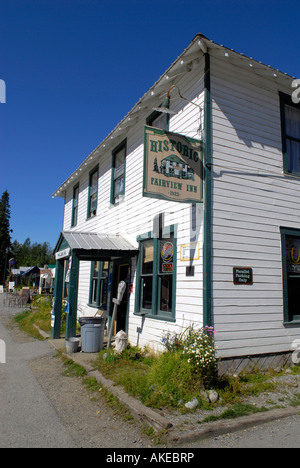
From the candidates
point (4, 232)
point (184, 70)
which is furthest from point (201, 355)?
point (4, 232)

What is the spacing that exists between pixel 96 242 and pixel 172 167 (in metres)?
3.83

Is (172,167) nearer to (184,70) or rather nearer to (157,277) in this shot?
(184,70)

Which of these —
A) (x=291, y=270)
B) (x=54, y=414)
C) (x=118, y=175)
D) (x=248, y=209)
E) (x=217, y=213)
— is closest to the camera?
Result: (x=54, y=414)

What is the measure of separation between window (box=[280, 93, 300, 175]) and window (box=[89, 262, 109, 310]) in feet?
21.5

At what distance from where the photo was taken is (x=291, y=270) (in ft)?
25.2

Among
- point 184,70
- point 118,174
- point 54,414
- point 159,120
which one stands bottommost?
point 54,414

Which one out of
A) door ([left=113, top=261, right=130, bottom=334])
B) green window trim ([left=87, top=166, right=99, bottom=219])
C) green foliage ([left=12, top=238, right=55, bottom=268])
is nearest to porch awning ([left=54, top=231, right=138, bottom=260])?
door ([left=113, top=261, right=130, bottom=334])

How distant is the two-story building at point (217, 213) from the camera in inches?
253

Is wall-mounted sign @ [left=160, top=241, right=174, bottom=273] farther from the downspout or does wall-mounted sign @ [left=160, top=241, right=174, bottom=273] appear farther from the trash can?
the trash can

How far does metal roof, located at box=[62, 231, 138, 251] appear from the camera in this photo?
869 centimetres

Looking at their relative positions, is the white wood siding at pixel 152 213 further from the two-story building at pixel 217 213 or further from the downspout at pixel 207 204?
the downspout at pixel 207 204

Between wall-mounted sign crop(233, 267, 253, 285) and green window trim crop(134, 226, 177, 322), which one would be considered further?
green window trim crop(134, 226, 177, 322)

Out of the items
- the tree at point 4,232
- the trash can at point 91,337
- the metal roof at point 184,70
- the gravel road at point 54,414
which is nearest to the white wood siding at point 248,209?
the metal roof at point 184,70
